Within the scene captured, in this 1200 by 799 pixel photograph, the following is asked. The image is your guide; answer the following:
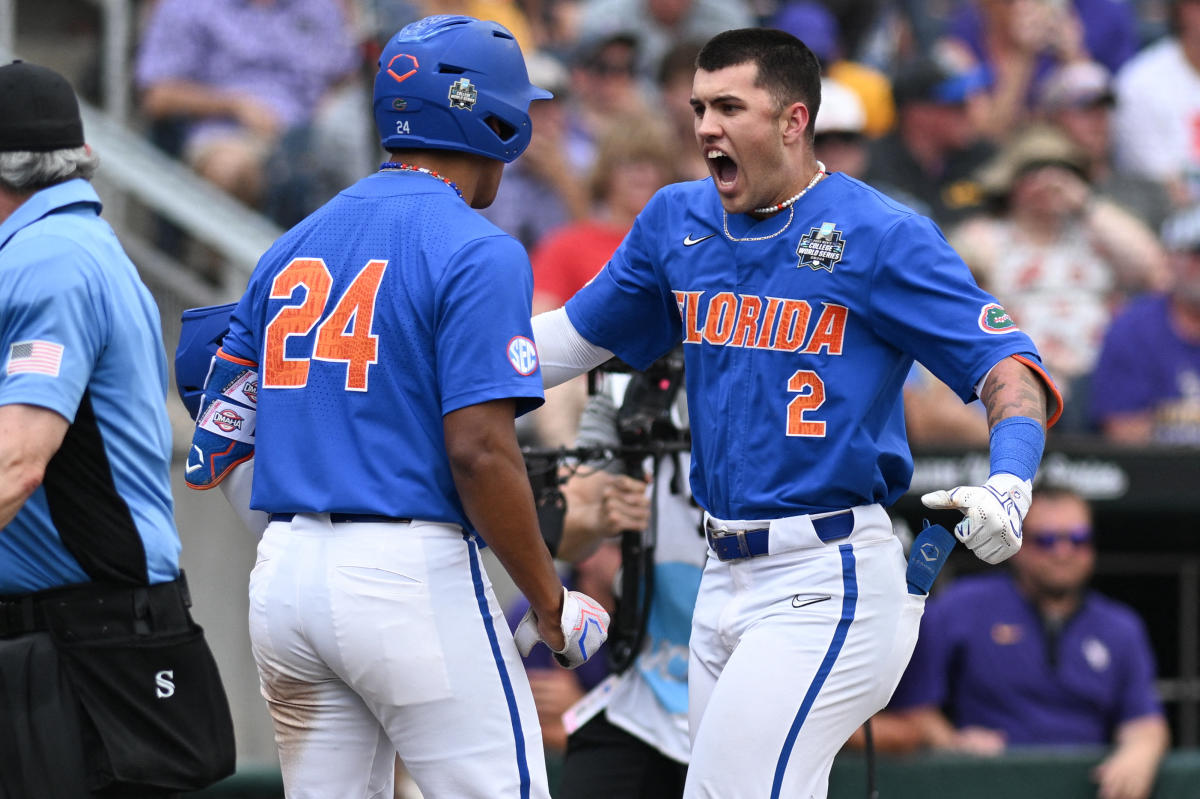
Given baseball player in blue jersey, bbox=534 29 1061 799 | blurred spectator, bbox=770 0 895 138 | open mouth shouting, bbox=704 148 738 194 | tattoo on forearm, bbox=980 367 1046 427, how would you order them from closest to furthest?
tattoo on forearm, bbox=980 367 1046 427 < baseball player in blue jersey, bbox=534 29 1061 799 < open mouth shouting, bbox=704 148 738 194 < blurred spectator, bbox=770 0 895 138

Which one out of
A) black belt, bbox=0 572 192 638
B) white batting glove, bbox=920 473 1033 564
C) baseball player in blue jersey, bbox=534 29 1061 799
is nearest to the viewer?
white batting glove, bbox=920 473 1033 564

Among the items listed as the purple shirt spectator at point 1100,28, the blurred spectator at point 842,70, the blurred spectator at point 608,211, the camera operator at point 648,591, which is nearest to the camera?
the camera operator at point 648,591

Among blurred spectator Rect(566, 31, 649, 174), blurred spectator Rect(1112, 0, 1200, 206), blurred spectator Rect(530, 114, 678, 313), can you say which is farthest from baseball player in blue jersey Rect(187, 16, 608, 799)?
blurred spectator Rect(1112, 0, 1200, 206)

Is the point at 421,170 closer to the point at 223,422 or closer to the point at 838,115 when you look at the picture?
the point at 223,422

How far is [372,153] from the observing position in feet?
28.1

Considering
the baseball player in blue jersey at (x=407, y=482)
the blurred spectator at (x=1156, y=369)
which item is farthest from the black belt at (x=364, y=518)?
the blurred spectator at (x=1156, y=369)

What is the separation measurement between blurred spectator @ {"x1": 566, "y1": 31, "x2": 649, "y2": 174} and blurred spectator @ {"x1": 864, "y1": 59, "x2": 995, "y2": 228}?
137 centimetres

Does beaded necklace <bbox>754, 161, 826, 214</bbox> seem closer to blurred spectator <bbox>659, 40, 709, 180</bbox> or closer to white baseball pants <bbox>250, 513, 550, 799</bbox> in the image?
white baseball pants <bbox>250, 513, 550, 799</bbox>

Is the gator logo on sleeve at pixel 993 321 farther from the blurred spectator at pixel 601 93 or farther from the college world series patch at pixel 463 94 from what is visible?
the blurred spectator at pixel 601 93

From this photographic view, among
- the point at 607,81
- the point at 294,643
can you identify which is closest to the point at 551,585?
the point at 294,643

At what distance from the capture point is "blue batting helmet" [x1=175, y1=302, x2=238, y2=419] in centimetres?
423

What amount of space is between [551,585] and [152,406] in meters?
1.21

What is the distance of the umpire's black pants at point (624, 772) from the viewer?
4.79 m

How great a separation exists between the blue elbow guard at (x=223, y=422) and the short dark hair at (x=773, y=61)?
1.29 m
